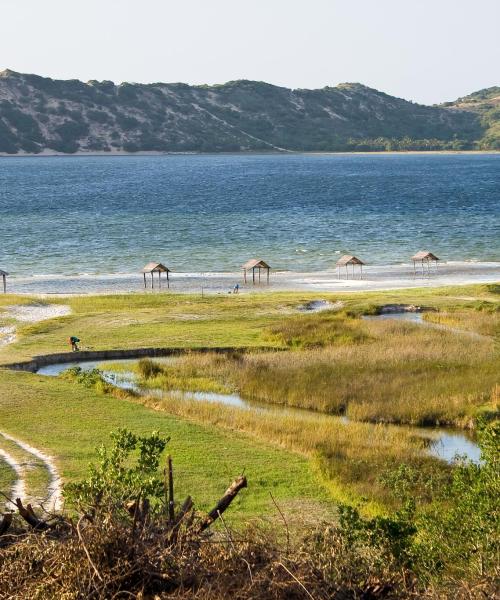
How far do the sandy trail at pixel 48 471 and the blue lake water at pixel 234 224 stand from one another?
5639cm

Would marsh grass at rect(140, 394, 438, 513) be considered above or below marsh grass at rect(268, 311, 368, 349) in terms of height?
above

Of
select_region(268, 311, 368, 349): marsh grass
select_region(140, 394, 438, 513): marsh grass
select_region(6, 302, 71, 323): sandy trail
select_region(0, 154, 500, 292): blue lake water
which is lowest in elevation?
select_region(0, 154, 500, 292): blue lake water

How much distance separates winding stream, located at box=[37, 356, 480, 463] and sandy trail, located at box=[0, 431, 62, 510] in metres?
8.44

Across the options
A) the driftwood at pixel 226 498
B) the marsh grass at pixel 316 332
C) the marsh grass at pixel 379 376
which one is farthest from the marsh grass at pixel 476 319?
the driftwood at pixel 226 498

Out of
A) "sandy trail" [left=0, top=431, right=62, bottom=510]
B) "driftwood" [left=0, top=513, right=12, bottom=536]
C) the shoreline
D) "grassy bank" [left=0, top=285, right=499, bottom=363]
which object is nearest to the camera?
"driftwood" [left=0, top=513, right=12, bottom=536]

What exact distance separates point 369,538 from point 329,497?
747cm

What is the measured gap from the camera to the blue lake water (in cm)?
8944

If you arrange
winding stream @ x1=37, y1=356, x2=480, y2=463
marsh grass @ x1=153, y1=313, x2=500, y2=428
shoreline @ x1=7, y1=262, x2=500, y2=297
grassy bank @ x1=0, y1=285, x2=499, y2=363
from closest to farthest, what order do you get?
winding stream @ x1=37, y1=356, x2=480, y2=463, marsh grass @ x1=153, y1=313, x2=500, y2=428, grassy bank @ x1=0, y1=285, x2=499, y2=363, shoreline @ x1=7, y1=262, x2=500, y2=297

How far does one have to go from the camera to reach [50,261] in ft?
290


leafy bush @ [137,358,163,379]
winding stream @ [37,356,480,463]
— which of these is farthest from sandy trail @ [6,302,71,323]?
leafy bush @ [137,358,163,379]

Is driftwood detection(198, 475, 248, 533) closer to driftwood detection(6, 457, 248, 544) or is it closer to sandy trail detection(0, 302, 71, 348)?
driftwood detection(6, 457, 248, 544)

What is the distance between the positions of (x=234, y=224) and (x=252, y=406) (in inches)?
3380

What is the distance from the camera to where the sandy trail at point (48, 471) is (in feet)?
67.3

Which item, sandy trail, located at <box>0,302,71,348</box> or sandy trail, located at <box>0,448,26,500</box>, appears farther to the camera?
sandy trail, located at <box>0,302,71,348</box>
